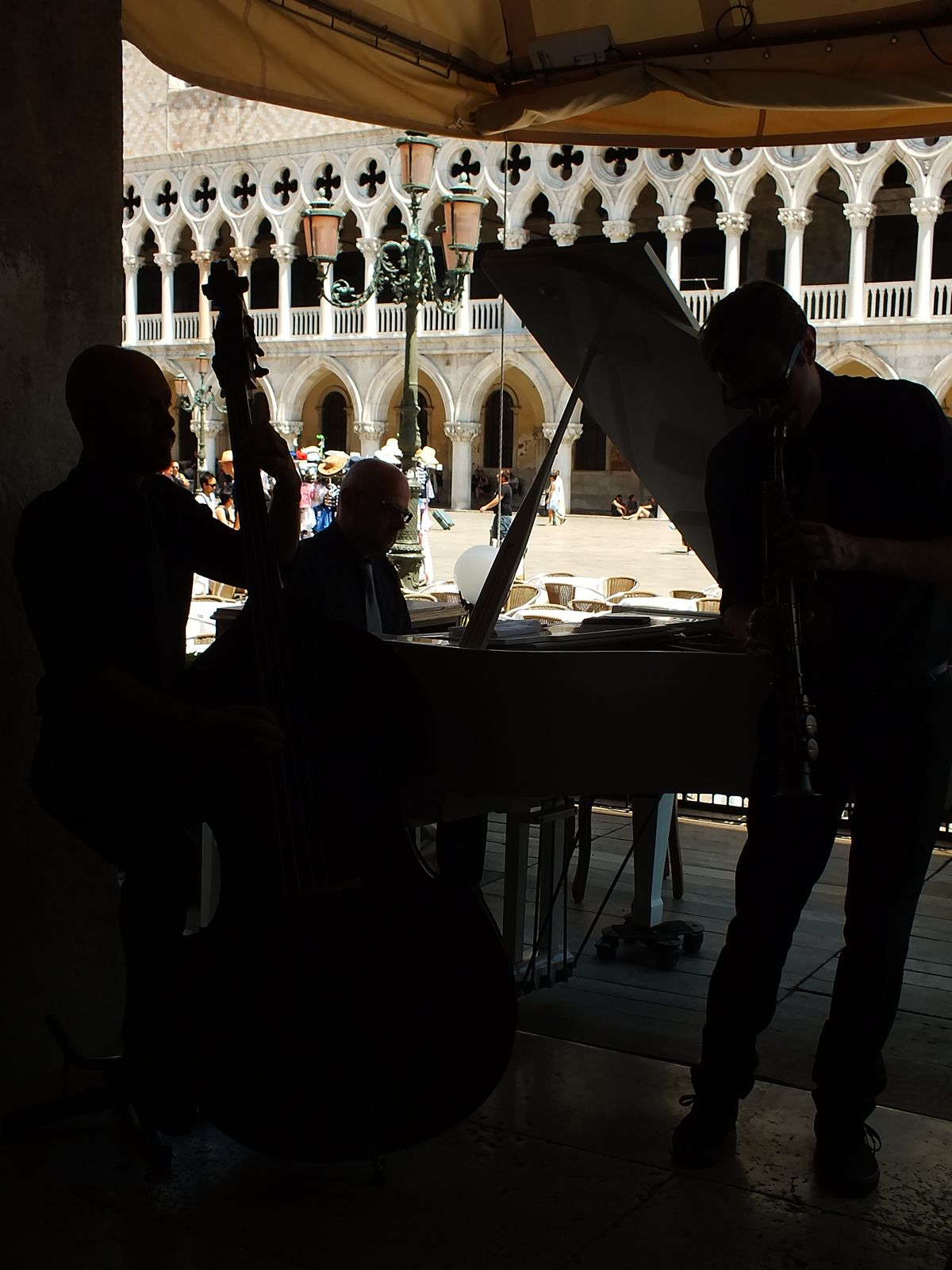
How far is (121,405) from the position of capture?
2.20 metres

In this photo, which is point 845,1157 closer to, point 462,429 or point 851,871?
Answer: point 851,871

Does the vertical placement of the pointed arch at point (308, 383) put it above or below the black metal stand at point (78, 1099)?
above

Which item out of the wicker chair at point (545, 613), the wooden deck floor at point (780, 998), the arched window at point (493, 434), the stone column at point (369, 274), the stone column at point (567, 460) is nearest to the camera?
the wooden deck floor at point (780, 998)

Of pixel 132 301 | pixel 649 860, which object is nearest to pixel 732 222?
pixel 132 301

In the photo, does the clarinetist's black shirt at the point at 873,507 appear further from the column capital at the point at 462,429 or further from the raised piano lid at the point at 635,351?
the column capital at the point at 462,429

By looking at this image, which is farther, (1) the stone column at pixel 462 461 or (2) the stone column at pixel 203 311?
(2) the stone column at pixel 203 311

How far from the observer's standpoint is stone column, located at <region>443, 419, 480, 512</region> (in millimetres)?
29516

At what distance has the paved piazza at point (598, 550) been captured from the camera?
56.5ft

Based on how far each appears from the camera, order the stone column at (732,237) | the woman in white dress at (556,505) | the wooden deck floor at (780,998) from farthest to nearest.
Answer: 1. the stone column at (732,237)
2. the woman in white dress at (556,505)
3. the wooden deck floor at (780,998)

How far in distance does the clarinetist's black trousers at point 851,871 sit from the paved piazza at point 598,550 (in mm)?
11531

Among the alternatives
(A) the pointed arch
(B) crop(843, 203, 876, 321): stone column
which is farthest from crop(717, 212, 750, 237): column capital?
(A) the pointed arch

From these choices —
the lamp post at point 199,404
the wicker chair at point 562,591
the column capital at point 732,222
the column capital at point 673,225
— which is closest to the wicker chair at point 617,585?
the wicker chair at point 562,591

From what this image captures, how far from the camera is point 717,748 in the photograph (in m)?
2.85

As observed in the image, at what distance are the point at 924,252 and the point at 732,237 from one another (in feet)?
12.2
